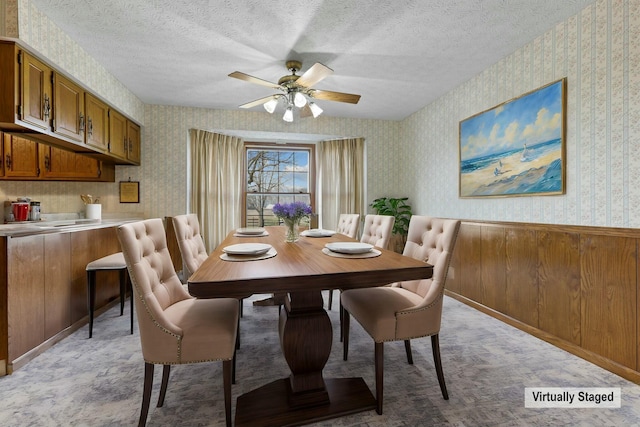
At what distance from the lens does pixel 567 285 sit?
2168 mm

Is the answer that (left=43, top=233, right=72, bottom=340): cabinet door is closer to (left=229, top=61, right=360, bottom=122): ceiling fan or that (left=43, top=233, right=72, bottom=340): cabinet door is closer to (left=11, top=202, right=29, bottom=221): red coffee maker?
(left=11, top=202, right=29, bottom=221): red coffee maker

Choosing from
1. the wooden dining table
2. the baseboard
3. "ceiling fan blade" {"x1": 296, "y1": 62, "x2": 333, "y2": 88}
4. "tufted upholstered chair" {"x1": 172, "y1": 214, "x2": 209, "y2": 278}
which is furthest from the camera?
"ceiling fan blade" {"x1": 296, "y1": 62, "x2": 333, "y2": 88}

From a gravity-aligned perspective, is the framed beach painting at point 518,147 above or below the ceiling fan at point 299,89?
below

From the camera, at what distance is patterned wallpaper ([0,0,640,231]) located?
1.94m

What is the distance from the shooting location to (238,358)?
2049mm

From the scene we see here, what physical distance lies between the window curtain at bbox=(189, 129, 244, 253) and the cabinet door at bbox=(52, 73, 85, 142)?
162 cm

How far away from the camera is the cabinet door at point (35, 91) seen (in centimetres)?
208

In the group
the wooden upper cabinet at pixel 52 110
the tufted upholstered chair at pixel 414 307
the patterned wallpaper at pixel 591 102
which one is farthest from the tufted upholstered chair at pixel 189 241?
the patterned wallpaper at pixel 591 102

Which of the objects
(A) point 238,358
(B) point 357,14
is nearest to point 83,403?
(A) point 238,358

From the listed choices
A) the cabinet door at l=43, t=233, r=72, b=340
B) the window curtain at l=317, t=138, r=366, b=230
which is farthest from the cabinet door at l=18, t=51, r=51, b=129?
the window curtain at l=317, t=138, r=366, b=230

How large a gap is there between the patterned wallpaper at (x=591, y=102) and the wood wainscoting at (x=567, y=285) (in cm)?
16

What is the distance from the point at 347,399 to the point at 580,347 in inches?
71.7

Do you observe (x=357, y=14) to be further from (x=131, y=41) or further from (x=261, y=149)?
(x=261, y=149)

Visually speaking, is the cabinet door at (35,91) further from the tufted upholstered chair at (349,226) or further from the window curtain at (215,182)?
the tufted upholstered chair at (349,226)
